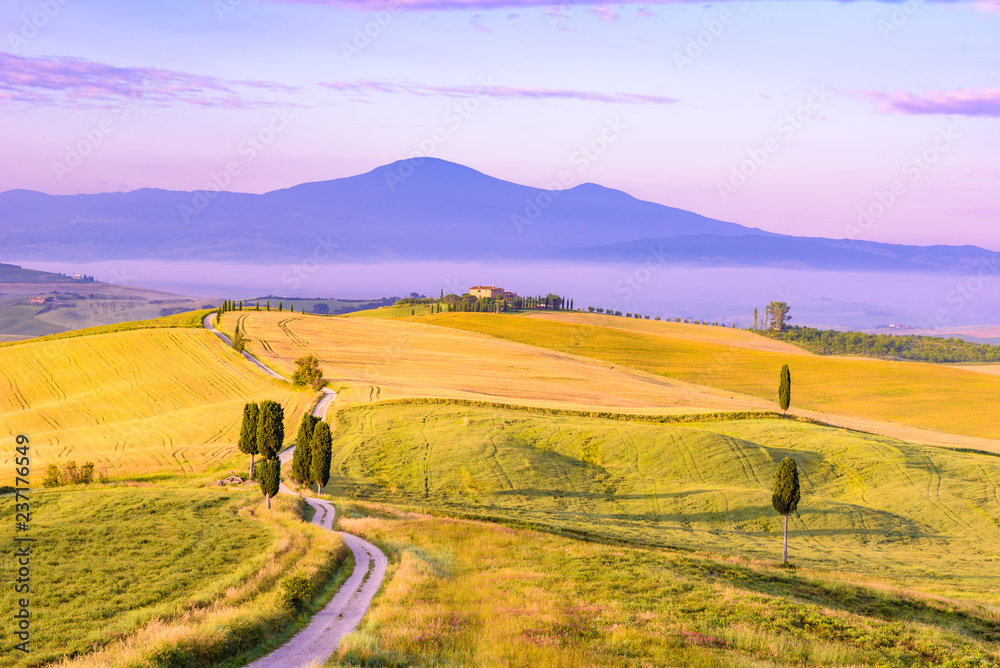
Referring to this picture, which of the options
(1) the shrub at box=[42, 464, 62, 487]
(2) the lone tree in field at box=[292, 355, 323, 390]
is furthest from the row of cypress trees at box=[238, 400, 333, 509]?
(2) the lone tree in field at box=[292, 355, 323, 390]

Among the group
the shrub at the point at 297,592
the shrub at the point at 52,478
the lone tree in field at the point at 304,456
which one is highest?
the shrub at the point at 297,592

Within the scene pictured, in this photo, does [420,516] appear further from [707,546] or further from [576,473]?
[576,473]

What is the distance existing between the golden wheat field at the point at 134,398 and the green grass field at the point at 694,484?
40.7ft

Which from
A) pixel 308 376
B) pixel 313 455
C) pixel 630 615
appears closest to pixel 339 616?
pixel 630 615

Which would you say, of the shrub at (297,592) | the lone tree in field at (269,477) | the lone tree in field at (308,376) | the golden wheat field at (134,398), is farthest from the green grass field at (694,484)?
the lone tree in field at (308,376)

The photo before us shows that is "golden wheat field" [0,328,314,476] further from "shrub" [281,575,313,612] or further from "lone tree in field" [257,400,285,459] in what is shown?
"shrub" [281,575,313,612]

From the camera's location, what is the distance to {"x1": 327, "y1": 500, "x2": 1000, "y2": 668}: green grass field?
17.6 metres

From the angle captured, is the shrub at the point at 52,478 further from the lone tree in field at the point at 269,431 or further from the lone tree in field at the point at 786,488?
the lone tree in field at the point at 786,488

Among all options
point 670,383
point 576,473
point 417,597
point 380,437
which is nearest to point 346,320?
point 670,383

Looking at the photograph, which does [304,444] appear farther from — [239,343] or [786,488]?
[239,343]

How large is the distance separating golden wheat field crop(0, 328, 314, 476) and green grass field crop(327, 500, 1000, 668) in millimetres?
33899

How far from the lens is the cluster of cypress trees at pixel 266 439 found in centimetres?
3778

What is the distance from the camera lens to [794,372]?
116m

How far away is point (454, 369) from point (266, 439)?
178ft
